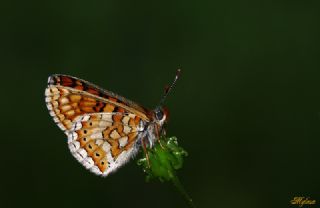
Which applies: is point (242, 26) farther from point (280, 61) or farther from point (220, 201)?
point (220, 201)

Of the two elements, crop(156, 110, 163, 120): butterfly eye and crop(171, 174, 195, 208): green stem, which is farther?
crop(156, 110, 163, 120): butterfly eye

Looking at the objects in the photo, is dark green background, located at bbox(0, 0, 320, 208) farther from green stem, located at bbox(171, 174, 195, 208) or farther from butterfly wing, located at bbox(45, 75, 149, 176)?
green stem, located at bbox(171, 174, 195, 208)

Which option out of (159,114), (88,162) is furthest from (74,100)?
(159,114)

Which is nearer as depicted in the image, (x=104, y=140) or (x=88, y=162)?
(x=88, y=162)

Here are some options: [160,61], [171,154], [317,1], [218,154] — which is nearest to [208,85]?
[160,61]

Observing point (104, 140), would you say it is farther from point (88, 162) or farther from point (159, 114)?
point (159, 114)

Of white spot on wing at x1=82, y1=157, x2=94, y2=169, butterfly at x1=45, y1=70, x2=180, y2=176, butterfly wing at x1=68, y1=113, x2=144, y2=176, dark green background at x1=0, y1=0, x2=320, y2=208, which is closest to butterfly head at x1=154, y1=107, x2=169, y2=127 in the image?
butterfly at x1=45, y1=70, x2=180, y2=176

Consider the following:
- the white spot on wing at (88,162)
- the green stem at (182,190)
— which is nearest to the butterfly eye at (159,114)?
the white spot on wing at (88,162)
